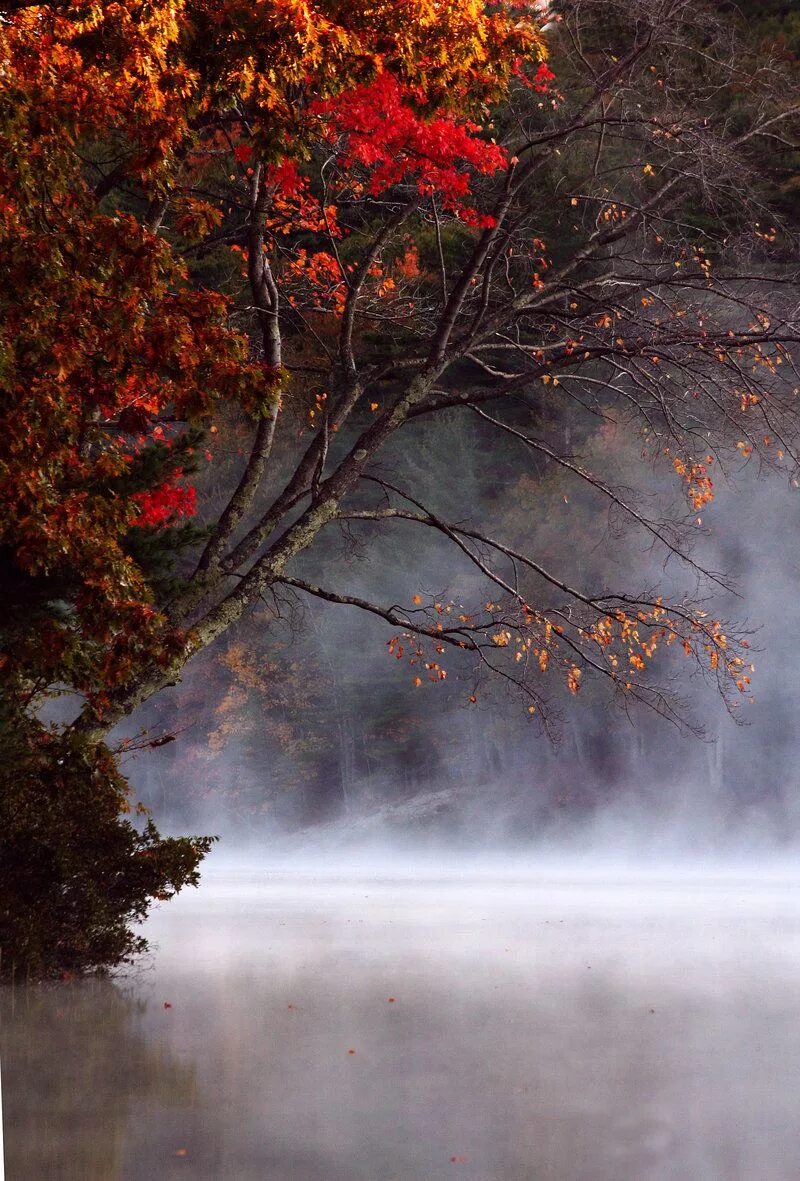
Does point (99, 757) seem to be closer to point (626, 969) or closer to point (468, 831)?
point (626, 969)

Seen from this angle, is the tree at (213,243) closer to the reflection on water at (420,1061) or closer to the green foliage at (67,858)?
the green foliage at (67,858)

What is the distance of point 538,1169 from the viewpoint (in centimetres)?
402

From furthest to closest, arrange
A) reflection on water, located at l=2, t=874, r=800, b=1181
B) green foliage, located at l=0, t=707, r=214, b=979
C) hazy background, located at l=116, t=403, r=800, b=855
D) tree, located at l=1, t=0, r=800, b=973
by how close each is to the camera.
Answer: hazy background, located at l=116, t=403, r=800, b=855
green foliage, located at l=0, t=707, r=214, b=979
tree, located at l=1, t=0, r=800, b=973
reflection on water, located at l=2, t=874, r=800, b=1181

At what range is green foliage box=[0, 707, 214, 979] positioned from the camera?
24.8ft

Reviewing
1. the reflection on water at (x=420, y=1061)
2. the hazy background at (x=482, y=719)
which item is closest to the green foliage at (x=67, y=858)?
the reflection on water at (x=420, y=1061)

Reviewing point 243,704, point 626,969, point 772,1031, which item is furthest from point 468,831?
point 772,1031

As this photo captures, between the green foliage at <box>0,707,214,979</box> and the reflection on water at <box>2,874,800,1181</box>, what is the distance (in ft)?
0.98

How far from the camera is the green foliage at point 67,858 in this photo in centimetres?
757

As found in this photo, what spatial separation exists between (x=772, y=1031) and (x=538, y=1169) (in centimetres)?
289

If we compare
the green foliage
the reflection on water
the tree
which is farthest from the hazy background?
the green foliage

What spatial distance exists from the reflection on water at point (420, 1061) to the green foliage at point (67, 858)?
0.30m

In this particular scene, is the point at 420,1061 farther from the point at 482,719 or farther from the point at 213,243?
the point at 482,719

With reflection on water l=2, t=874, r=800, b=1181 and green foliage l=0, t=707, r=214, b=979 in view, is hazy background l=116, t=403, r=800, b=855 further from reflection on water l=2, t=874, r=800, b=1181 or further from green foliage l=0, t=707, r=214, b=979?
green foliage l=0, t=707, r=214, b=979

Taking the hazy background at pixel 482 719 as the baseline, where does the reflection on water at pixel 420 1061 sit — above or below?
below
